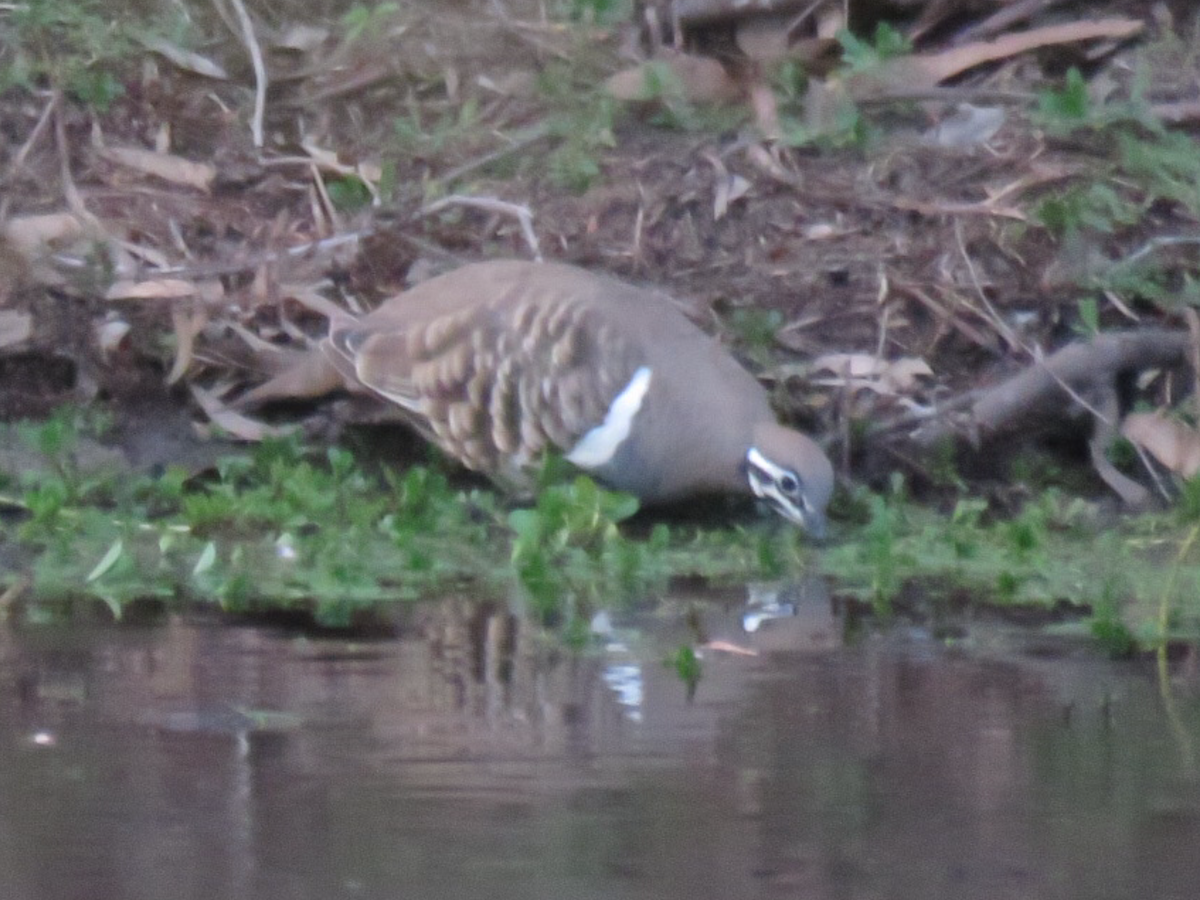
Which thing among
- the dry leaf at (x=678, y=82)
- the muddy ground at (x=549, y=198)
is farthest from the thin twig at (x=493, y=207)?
the dry leaf at (x=678, y=82)

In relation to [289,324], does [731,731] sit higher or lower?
lower

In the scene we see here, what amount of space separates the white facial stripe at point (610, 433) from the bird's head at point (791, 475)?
33 cm

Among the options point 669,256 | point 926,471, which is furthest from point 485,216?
point 926,471

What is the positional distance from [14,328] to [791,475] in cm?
268

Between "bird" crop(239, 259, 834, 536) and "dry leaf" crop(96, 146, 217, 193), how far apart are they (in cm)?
183

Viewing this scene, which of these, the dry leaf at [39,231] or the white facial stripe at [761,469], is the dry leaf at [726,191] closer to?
the white facial stripe at [761,469]

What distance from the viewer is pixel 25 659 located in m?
5.09

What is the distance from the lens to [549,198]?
8.50m

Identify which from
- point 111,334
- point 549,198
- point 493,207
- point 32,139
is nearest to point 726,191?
point 549,198

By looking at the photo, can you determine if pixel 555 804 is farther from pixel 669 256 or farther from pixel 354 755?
pixel 669 256

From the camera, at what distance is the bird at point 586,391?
6801mm

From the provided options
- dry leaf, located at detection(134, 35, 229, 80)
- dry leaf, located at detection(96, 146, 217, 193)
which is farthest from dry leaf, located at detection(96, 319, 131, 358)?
dry leaf, located at detection(134, 35, 229, 80)

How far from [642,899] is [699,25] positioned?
5.92 metres

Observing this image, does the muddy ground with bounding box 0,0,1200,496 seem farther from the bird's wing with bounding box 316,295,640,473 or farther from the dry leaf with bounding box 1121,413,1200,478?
the bird's wing with bounding box 316,295,640,473
